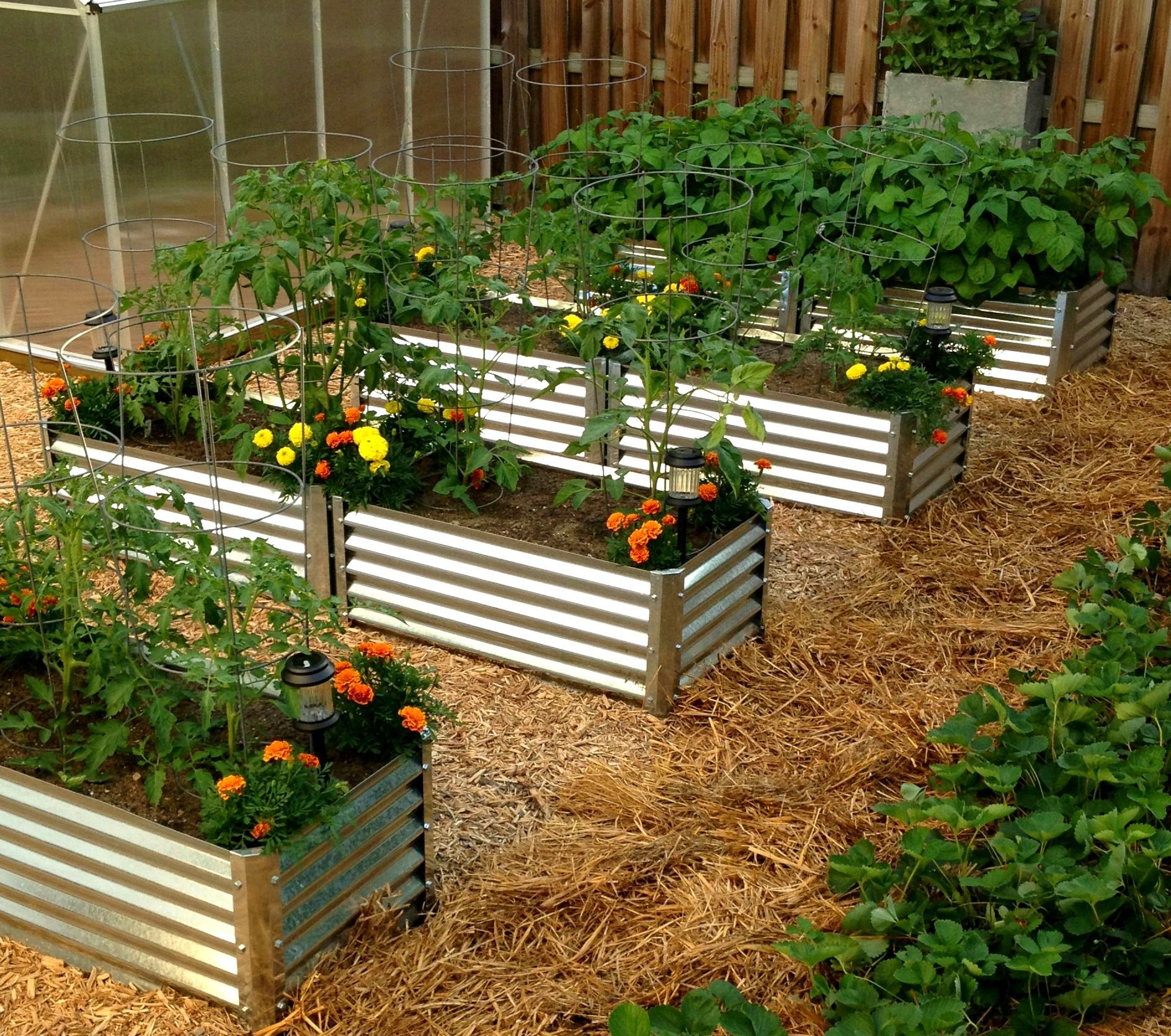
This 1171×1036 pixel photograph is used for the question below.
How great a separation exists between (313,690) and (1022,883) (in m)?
1.40

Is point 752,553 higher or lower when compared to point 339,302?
lower

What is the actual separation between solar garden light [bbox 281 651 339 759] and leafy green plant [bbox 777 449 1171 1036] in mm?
976

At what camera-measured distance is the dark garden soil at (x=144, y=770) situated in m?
2.90

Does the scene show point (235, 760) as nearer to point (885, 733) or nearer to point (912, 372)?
point (885, 733)

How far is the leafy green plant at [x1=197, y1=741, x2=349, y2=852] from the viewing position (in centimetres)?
270

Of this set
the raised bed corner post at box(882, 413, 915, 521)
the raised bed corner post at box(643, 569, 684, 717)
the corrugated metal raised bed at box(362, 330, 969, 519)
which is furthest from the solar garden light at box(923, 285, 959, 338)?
the raised bed corner post at box(643, 569, 684, 717)

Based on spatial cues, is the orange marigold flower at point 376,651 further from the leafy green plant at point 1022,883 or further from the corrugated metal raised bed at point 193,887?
the leafy green plant at point 1022,883

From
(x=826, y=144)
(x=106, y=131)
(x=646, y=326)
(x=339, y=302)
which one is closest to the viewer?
(x=646, y=326)

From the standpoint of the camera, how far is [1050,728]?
10.4 feet

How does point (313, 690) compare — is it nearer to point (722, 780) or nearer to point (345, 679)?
point (345, 679)

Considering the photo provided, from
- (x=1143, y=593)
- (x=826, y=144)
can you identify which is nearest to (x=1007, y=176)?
(x=826, y=144)

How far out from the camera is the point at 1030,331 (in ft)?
19.0

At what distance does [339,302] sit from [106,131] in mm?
1759

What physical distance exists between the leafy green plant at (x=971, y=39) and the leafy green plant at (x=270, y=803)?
A: 17.4 feet
